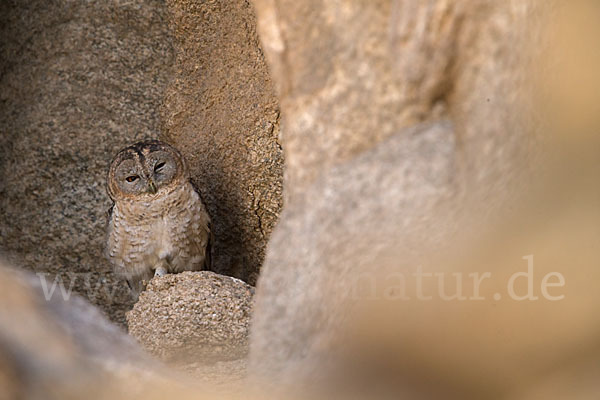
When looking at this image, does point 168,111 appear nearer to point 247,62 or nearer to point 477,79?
point 247,62

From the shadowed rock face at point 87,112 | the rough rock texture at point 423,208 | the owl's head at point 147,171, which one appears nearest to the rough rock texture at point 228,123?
the shadowed rock face at point 87,112

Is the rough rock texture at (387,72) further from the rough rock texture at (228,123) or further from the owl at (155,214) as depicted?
the owl at (155,214)

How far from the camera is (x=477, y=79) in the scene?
85.0 inches

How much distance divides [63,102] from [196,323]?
2220 millimetres

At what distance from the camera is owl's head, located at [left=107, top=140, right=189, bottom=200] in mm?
4980

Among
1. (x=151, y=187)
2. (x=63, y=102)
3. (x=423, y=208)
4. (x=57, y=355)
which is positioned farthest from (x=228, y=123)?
(x=57, y=355)

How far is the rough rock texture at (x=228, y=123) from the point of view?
4.91m

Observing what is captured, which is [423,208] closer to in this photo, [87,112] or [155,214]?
[155,214]

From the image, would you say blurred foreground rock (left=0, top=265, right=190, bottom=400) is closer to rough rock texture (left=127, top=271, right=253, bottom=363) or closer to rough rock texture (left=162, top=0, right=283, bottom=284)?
rough rock texture (left=127, top=271, right=253, bottom=363)

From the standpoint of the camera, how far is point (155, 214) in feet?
16.6

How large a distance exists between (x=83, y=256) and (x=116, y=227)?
44 centimetres

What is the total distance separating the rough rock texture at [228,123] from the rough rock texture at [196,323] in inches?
44.9

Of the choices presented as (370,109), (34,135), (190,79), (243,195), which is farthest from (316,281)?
(34,135)

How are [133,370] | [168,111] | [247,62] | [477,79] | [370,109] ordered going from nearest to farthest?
[133,370] → [477,79] → [370,109] → [247,62] → [168,111]
